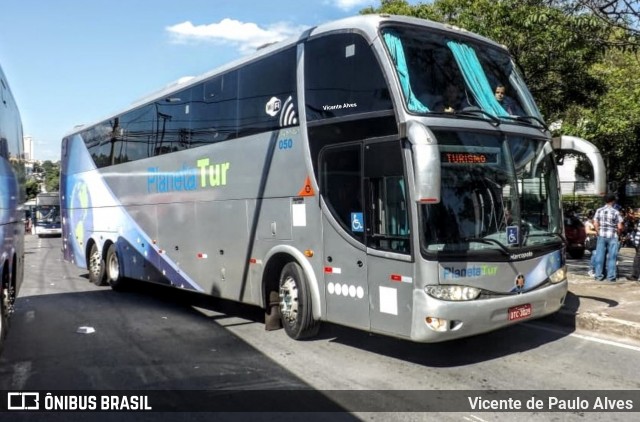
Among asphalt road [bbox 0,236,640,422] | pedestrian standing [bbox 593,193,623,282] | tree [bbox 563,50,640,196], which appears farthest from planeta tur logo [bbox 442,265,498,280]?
tree [bbox 563,50,640,196]

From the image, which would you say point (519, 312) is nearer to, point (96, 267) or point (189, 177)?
point (189, 177)

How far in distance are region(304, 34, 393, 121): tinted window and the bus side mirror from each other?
83cm

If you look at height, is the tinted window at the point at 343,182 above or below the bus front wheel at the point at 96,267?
above

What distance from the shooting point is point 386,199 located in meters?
5.98

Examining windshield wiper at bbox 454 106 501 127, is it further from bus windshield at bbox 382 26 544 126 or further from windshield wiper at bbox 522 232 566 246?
windshield wiper at bbox 522 232 566 246

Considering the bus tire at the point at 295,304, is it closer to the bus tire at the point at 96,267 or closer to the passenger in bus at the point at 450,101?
the passenger in bus at the point at 450,101

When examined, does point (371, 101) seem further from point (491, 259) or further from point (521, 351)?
point (521, 351)

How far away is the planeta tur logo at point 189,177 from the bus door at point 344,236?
7.95ft

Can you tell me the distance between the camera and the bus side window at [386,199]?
5781mm

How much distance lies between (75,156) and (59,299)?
456cm

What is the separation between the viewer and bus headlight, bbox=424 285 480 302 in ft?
18.2

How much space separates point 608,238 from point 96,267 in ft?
37.0

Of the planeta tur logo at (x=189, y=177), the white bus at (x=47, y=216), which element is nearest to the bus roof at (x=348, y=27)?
the planeta tur logo at (x=189, y=177)

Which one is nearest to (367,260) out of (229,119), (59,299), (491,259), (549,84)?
(491,259)
